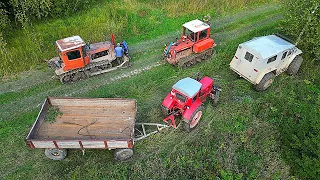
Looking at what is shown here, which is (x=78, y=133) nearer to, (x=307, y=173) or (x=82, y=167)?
(x=82, y=167)

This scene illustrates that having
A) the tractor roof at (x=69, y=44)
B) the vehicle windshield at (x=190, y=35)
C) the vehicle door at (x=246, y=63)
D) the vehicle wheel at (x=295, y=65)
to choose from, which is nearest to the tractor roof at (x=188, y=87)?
the vehicle door at (x=246, y=63)

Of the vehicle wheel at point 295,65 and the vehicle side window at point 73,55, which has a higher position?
the vehicle side window at point 73,55

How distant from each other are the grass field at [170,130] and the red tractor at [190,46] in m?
0.55

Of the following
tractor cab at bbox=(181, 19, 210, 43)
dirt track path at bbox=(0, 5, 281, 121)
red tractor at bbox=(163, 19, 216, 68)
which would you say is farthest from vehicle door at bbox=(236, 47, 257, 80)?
dirt track path at bbox=(0, 5, 281, 121)

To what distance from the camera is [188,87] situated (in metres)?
12.0

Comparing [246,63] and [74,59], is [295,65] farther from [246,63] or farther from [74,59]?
[74,59]

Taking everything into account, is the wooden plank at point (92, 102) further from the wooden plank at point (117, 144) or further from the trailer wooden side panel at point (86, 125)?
the wooden plank at point (117, 144)

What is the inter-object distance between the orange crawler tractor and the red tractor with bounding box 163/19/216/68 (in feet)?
8.41

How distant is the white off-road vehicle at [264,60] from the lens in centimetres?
1344

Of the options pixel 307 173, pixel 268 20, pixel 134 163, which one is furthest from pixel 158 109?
pixel 268 20

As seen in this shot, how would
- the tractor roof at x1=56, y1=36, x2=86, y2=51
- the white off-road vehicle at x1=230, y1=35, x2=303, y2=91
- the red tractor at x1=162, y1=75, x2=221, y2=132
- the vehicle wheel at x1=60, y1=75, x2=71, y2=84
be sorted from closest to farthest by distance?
the red tractor at x1=162, y1=75, x2=221, y2=132 → the white off-road vehicle at x1=230, y1=35, x2=303, y2=91 → the tractor roof at x1=56, y1=36, x2=86, y2=51 → the vehicle wheel at x1=60, y1=75, x2=71, y2=84

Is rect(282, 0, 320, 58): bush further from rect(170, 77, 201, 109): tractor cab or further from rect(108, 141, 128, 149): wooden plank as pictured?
rect(108, 141, 128, 149): wooden plank

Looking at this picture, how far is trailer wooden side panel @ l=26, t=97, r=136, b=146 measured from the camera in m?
10.6

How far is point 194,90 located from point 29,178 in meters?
6.95
